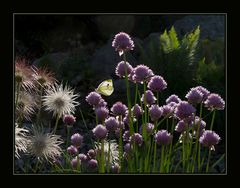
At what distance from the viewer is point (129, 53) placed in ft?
25.0

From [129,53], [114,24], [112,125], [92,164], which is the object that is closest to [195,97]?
[112,125]

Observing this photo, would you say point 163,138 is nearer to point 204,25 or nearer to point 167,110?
point 167,110

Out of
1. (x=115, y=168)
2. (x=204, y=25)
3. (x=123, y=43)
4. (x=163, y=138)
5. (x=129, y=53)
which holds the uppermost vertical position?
(x=204, y=25)

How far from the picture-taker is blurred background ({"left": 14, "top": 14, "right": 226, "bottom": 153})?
6105 millimetres

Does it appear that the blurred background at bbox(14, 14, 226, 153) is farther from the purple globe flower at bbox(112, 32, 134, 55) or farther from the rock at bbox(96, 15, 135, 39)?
the purple globe flower at bbox(112, 32, 134, 55)

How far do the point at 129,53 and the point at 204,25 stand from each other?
1903 mm

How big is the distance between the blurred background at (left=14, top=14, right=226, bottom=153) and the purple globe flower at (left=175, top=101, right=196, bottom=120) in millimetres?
1308

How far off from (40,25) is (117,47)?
6.40 metres

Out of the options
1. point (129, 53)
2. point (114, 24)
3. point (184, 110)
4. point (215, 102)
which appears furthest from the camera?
point (114, 24)

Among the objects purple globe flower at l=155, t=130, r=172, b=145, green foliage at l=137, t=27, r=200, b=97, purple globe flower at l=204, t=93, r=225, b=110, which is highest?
green foliage at l=137, t=27, r=200, b=97

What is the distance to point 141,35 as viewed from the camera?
9.60 meters

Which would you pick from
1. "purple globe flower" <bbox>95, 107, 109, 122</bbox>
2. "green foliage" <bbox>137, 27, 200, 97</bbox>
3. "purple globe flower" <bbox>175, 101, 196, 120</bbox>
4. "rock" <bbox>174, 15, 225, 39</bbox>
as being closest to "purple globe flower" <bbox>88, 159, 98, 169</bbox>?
"purple globe flower" <bbox>95, 107, 109, 122</bbox>
